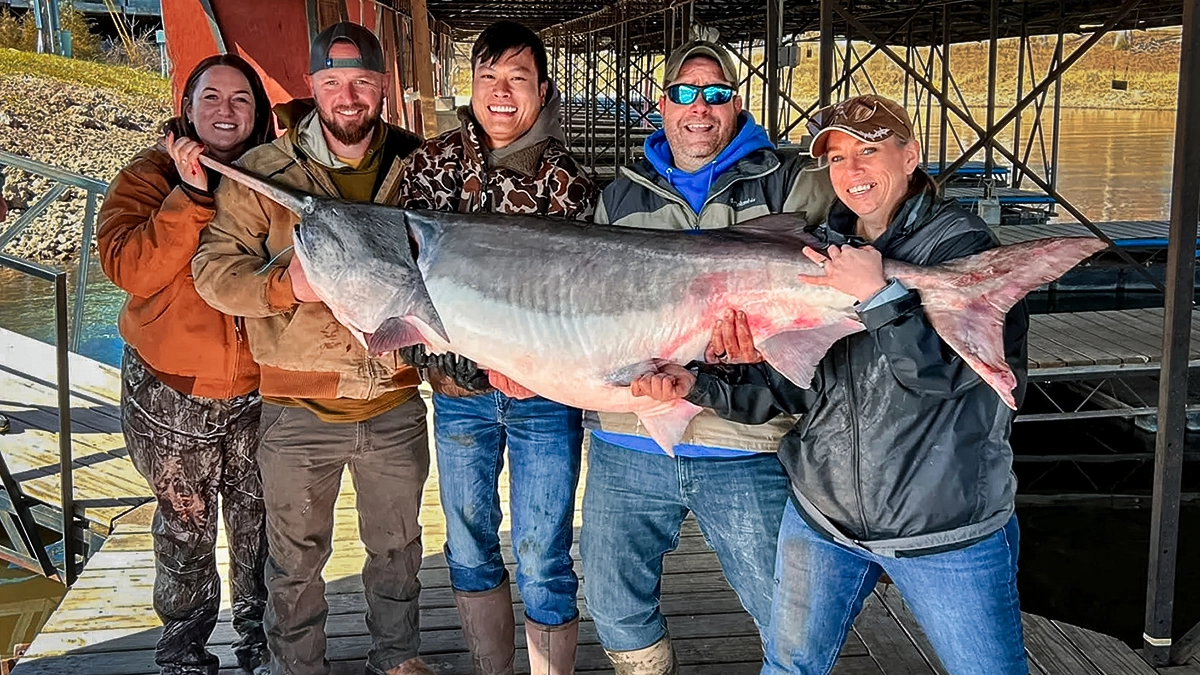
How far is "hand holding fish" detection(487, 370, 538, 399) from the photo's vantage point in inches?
108

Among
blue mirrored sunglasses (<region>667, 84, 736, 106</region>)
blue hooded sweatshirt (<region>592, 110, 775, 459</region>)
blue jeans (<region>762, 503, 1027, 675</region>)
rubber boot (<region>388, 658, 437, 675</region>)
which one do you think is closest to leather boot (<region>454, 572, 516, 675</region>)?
rubber boot (<region>388, 658, 437, 675</region>)

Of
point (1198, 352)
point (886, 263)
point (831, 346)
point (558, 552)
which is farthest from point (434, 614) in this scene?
point (1198, 352)

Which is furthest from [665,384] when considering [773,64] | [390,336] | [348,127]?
[773,64]

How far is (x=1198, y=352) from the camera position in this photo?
828cm

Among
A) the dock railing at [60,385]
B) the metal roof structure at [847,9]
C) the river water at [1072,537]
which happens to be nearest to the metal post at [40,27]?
the river water at [1072,537]

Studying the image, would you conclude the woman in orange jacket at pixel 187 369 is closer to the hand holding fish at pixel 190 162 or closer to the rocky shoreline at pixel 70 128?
the hand holding fish at pixel 190 162

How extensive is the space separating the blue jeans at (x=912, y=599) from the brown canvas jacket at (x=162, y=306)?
184 cm

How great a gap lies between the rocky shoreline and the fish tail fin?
22.1 m

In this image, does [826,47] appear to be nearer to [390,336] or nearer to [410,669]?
[390,336]

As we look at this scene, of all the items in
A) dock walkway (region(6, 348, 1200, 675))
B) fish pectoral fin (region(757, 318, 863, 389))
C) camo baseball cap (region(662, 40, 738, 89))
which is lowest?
dock walkway (region(6, 348, 1200, 675))

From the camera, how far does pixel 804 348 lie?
2400 millimetres

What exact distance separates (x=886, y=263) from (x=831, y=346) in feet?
0.86

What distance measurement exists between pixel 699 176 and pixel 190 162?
1494 millimetres

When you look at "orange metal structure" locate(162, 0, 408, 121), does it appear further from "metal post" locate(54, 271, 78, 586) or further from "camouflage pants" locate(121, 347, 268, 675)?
"camouflage pants" locate(121, 347, 268, 675)
